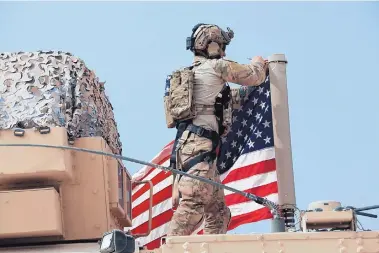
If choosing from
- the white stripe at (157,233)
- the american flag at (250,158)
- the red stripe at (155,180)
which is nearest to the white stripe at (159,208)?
the white stripe at (157,233)

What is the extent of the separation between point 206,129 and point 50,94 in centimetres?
173

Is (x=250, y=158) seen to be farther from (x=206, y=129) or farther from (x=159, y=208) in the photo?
(x=159, y=208)

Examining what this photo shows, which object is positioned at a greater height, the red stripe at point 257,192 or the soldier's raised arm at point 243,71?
the soldier's raised arm at point 243,71

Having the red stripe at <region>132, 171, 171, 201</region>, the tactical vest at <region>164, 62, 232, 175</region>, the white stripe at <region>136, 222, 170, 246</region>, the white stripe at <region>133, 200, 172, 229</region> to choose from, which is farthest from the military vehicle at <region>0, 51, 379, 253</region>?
the red stripe at <region>132, 171, 171, 201</region>

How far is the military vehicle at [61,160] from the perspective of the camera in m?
12.9

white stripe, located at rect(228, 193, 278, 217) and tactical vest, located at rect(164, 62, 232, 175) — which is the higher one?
tactical vest, located at rect(164, 62, 232, 175)

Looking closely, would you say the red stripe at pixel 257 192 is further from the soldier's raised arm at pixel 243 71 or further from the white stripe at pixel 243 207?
the soldier's raised arm at pixel 243 71

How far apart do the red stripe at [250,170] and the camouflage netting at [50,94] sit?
1483 mm

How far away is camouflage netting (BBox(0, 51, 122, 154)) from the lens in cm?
1364

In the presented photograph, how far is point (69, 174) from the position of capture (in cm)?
1315

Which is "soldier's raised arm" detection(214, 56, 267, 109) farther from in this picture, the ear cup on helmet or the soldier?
the ear cup on helmet

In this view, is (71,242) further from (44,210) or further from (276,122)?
(276,122)

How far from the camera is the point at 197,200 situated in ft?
43.2

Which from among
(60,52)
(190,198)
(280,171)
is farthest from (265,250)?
(60,52)
